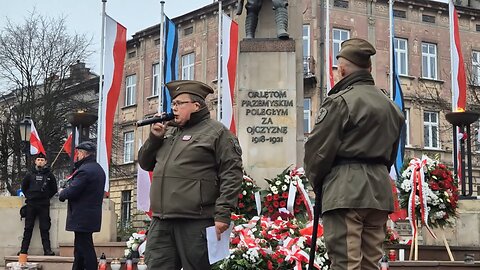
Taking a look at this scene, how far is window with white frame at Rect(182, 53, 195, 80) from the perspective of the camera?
132 feet

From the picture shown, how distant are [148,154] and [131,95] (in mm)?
39008

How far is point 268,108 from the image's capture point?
429 inches

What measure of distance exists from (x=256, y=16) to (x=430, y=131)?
1057 inches

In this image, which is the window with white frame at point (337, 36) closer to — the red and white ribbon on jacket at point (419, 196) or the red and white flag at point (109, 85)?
the red and white flag at point (109, 85)

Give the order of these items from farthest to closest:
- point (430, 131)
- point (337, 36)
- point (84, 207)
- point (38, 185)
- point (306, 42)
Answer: point (430, 131) < point (337, 36) < point (306, 42) < point (38, 185) < point (84, 207)

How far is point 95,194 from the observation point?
27.1 ft

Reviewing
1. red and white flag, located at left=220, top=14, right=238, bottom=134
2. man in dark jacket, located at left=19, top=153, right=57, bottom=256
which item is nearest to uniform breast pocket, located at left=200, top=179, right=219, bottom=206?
man in dark jacket, located at left=19, top=153, right=57, bottom=256

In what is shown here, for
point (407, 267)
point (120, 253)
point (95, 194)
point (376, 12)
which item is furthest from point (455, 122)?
point (376, 12)

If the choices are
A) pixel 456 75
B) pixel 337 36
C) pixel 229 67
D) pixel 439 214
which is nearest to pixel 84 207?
pixel 439 214

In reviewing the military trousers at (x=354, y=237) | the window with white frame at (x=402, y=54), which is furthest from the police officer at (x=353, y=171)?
the window with white frame at (x=402, y=54)

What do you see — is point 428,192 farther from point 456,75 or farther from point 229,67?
point 456,75

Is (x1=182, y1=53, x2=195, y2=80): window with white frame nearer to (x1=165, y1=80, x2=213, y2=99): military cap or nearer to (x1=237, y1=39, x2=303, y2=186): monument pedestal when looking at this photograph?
(x1=237, y1=39, x2=303, y2=186): monument pedestal

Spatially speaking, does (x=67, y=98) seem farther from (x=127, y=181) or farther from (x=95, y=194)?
(x=95, y=194)

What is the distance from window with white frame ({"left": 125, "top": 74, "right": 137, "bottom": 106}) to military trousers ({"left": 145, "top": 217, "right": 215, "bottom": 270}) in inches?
1532
